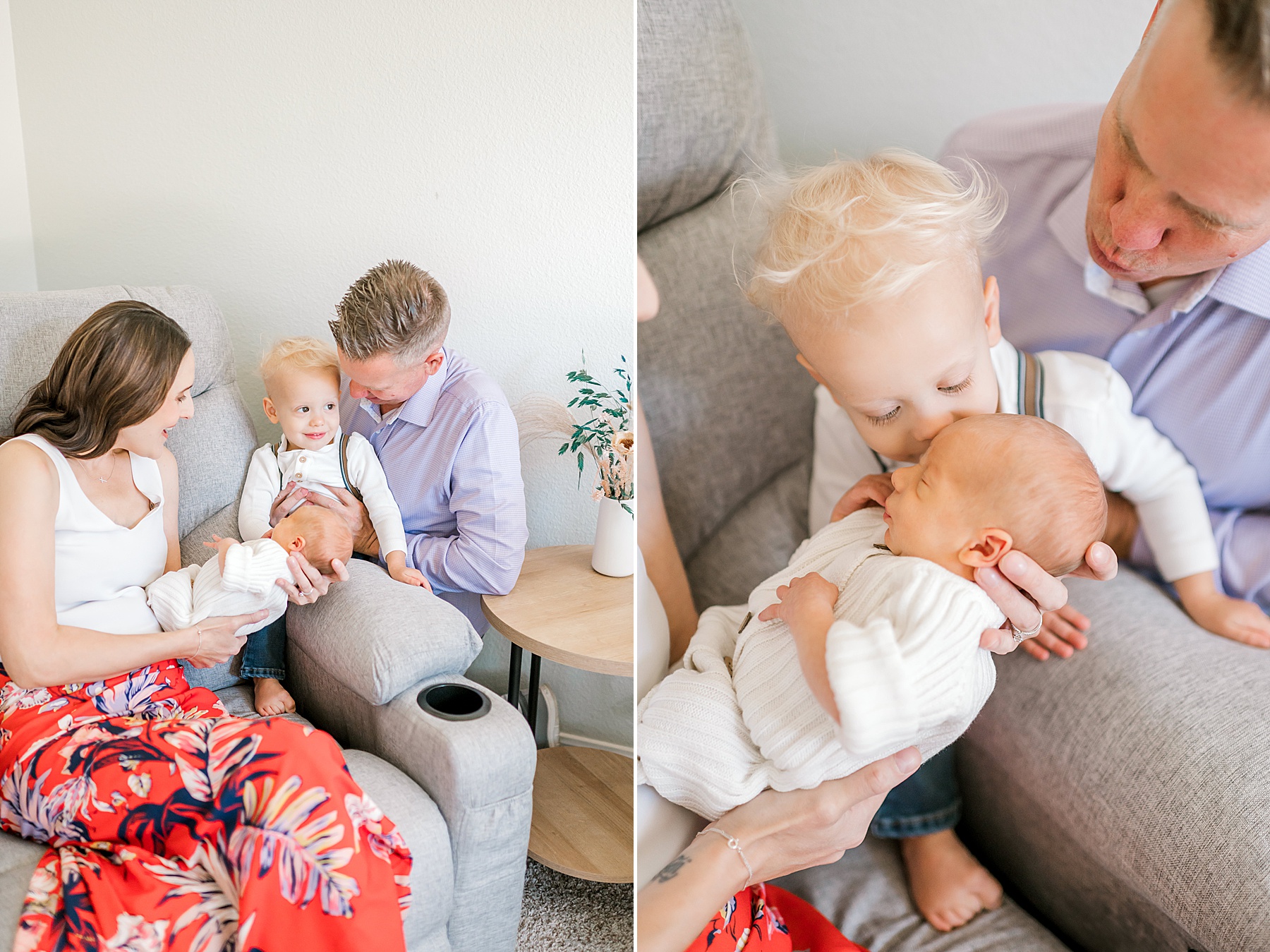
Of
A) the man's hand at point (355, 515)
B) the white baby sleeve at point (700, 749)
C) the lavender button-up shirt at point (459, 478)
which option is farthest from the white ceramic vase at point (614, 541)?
the white baby sleeve at point (700, 749)

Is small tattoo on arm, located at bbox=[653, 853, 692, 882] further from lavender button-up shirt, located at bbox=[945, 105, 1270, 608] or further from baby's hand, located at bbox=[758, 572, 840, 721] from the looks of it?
lavender button-up shirt, located at bbox=[945, 105, 1270, 608]

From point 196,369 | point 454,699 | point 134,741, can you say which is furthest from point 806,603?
point 196,369

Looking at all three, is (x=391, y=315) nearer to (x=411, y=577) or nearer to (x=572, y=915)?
(x=411, y=577)

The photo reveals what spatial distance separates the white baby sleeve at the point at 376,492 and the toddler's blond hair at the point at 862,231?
3.36ft

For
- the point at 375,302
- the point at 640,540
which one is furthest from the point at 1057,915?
the point at 375,302

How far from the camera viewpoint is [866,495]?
73 centimetres

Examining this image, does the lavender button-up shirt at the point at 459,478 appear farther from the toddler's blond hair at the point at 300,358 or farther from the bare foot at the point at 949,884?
the bare foot at the point at 949,884

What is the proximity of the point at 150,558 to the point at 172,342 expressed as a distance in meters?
0.34

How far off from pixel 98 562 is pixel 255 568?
0.23m

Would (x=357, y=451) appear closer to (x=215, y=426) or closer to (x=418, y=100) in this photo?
(x=215, y=426)

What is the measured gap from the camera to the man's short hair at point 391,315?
137cm

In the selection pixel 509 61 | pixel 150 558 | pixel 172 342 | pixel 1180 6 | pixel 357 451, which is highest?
pixel 1180 6

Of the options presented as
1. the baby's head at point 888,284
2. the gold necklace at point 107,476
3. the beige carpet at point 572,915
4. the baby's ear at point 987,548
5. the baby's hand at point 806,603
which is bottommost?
the beige carpet at point 572,915

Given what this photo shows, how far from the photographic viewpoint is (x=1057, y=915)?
0.72 m
